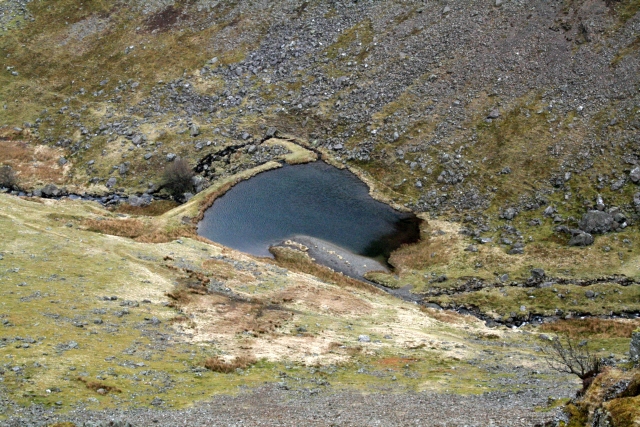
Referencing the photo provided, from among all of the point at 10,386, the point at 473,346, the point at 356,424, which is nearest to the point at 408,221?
the point at 473,346

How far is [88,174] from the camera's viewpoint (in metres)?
97.2

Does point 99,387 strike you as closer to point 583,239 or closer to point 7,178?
point 583,239

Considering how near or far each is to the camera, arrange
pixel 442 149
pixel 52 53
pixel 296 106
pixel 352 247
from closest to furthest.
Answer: pixel 352 247
pixel 442 149
pixel 296 106
pixel 52 53

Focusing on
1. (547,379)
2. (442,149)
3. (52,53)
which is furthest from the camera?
(52,53)

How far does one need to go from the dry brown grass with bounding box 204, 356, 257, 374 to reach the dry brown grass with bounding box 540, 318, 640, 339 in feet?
97.7

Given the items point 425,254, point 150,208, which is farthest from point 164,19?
point 425,254

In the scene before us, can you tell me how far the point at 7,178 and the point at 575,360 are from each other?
292 feet

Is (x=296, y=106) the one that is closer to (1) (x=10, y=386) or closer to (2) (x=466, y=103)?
(2) (x=466, y=103)

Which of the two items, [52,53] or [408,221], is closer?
[408,221]

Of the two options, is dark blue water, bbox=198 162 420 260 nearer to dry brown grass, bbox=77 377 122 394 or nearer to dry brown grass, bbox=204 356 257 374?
dry brown grass, bbox=204 356 257 374

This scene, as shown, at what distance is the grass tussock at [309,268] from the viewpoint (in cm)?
7050

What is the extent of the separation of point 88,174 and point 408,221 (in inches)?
2084

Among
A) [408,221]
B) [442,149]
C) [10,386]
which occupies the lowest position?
[10,386]

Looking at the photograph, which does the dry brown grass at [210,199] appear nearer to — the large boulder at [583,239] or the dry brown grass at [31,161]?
the dry brown grass at [31,161]
